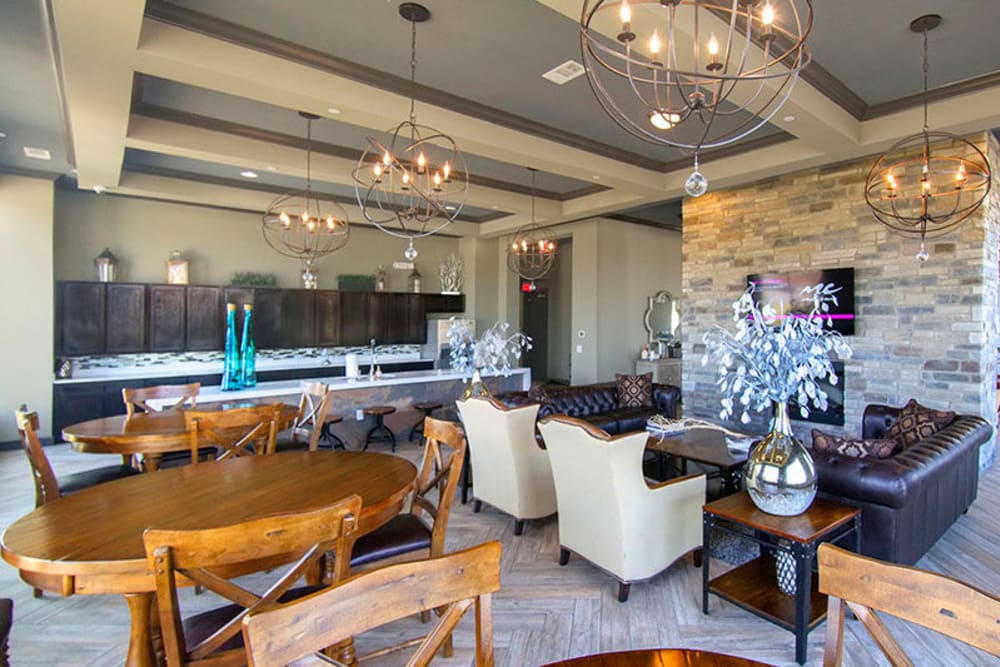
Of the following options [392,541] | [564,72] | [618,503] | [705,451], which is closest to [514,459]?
[618,503]

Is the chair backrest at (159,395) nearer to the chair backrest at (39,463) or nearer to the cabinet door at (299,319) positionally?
the chair backrest at (39,463)

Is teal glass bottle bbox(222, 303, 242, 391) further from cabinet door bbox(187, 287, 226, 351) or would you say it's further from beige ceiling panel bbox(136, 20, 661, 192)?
cabinet door bbox(187, 287, 226, 351)

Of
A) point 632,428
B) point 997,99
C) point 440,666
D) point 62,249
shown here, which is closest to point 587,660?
point 440,666

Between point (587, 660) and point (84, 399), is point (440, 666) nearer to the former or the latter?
point (587, 660)

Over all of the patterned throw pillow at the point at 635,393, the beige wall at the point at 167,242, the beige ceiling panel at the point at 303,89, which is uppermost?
the beige ceiling panel at the point at 303,89

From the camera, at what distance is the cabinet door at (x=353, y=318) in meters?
8.94

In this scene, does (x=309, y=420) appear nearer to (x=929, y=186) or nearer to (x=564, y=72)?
(x=564, y=72)

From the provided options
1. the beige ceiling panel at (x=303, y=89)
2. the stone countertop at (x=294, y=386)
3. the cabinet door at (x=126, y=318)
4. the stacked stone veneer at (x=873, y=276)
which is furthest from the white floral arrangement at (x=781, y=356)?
the cabinet door at (x=126, y=318)

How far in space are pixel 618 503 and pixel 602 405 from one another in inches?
147

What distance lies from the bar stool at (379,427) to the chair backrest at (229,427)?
2670mm

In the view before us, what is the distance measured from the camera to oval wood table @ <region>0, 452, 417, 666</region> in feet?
5.27

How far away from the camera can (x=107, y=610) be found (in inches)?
112

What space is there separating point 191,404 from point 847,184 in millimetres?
7209

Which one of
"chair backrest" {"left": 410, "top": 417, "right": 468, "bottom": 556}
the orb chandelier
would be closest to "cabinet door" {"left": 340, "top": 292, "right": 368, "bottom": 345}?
the orb chandelier
